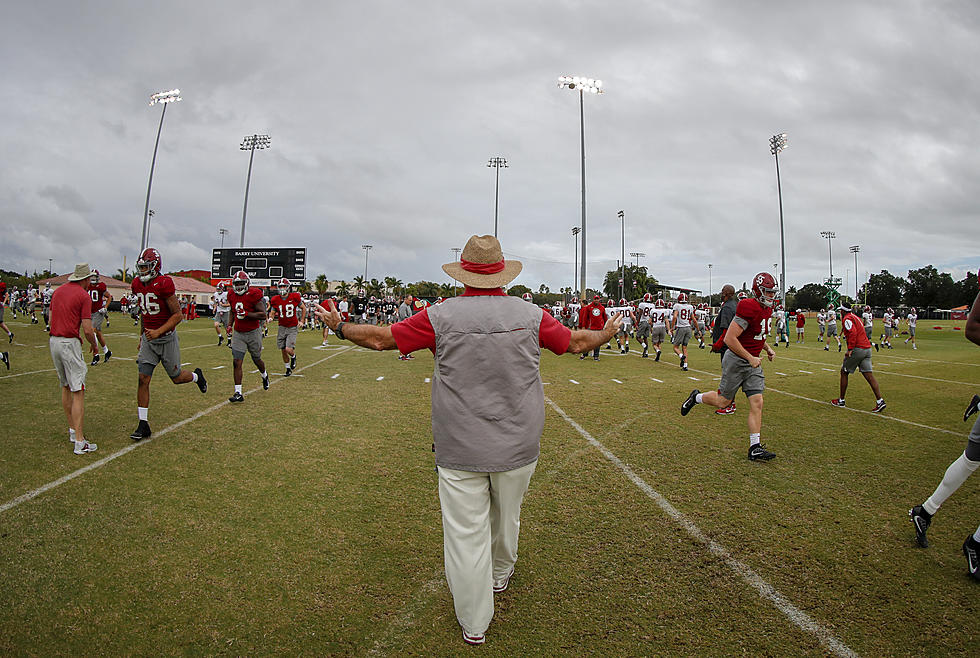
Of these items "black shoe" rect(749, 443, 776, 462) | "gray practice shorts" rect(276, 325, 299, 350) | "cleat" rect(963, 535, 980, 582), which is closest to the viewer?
"cleat" rect(963, 535, 980, 582)

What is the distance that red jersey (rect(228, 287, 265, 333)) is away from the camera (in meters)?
9.41

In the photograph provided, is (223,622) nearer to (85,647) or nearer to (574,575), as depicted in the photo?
(85,647)

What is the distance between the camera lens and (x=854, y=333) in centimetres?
907

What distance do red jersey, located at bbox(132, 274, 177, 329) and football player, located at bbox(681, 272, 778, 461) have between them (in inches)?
270

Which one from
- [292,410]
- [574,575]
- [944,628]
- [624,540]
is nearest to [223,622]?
[574,575]

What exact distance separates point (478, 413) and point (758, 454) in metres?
4.58

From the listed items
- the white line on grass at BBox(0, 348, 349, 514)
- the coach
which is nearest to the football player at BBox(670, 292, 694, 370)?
the white line on grass at BBox(0, 348, 349, 514)

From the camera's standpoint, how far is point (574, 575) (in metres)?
3.49

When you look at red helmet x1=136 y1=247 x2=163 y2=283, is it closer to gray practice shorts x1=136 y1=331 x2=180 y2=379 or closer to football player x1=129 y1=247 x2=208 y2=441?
football player x1=129 y1=247 x2=208 y2=441

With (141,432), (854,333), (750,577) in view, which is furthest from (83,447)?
(854,333)

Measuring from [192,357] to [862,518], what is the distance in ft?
51.4

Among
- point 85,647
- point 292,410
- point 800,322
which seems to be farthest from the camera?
point 800,322

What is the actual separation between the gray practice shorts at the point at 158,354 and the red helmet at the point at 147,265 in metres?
0.76

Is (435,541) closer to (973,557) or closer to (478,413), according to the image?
(478,413)
